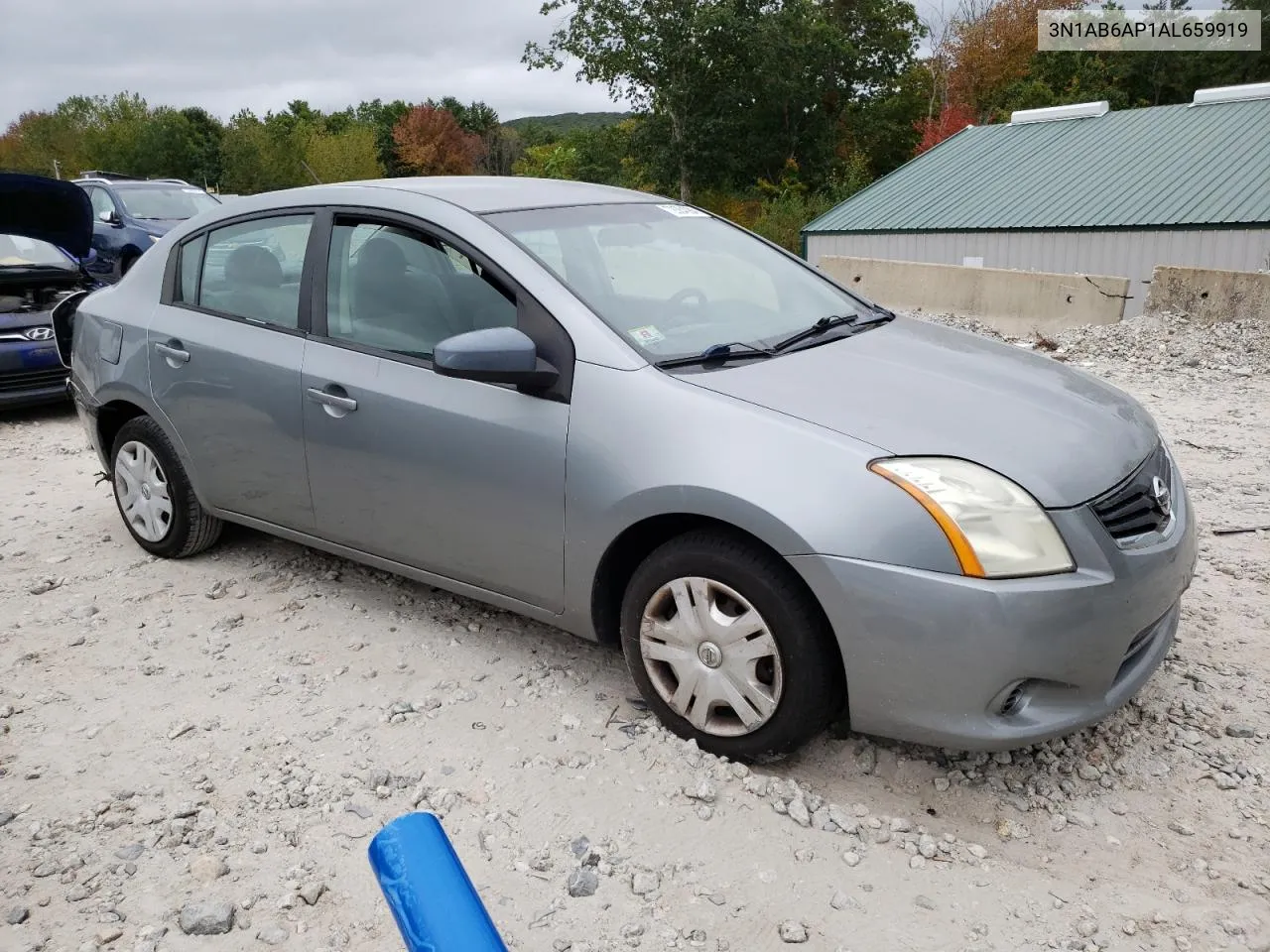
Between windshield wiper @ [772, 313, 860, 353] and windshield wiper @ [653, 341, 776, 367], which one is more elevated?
windshield wiper @ [772, 313, 860, 353]

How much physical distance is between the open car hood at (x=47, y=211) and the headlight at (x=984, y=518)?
16.0 feet

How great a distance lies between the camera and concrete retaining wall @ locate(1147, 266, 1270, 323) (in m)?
9.48

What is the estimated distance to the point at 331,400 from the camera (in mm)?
3762

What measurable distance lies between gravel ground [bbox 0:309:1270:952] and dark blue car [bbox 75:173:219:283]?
11.2m

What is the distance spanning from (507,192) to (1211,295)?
8.49 metres

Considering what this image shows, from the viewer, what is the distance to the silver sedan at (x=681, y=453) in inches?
105

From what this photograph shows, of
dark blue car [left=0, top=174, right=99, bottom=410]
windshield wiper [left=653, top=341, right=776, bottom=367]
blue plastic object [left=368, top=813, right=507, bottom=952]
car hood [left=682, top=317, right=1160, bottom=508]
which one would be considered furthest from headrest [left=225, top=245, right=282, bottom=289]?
blue plastic object [left=368, top=813, right=507, bottom=952]

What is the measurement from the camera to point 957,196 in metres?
24.1

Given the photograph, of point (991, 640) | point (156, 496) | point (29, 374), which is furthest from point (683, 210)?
point (29, 374)

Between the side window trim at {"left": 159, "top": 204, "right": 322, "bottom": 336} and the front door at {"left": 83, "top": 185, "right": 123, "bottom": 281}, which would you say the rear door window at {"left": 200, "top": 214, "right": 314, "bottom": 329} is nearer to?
the side window trim at {"left": 159, "top": 204, "right": 322, "bottom": 336}

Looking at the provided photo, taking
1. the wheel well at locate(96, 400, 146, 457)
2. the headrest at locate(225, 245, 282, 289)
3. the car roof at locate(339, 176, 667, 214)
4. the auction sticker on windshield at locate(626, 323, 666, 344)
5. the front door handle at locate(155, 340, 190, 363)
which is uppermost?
the car roof at locate(339, 176, 667, 214)

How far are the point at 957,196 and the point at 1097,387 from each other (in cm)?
2234

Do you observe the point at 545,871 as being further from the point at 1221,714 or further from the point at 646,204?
the point at 646,204

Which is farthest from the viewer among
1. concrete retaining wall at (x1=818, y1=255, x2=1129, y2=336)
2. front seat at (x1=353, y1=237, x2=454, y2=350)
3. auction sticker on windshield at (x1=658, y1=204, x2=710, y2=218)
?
concrete retaining wall at (x1=818, y1=255, x2=1129, y2=336)
